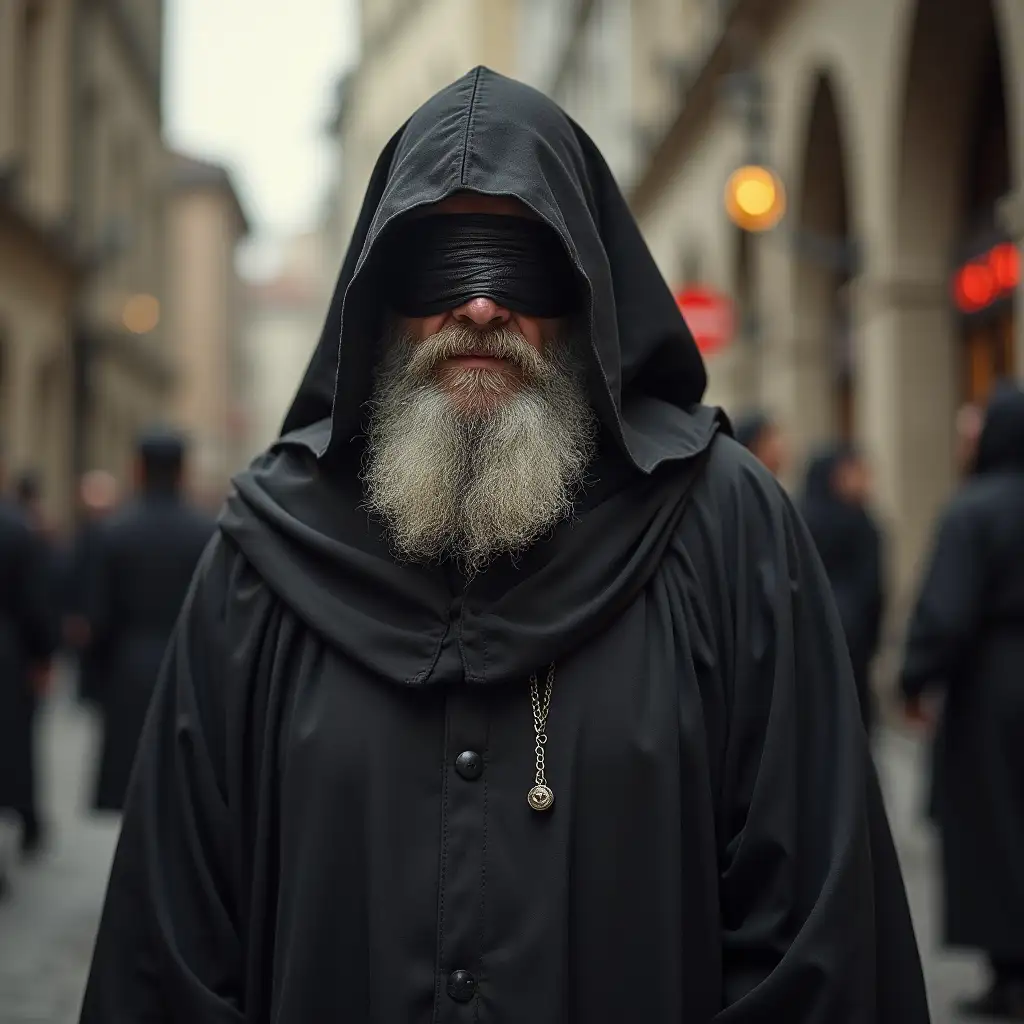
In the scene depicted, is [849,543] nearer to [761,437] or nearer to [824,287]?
[761,437]

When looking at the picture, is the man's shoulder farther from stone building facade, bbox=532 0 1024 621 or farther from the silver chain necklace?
stone building facade, bbox=532 0 1024 621

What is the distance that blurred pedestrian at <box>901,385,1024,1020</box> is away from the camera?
5.20 metres

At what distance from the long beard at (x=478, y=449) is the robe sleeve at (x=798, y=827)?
0.32 m

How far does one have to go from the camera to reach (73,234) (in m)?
23.1

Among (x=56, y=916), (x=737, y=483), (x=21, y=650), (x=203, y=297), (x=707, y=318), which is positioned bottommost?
(x=56, y=916)

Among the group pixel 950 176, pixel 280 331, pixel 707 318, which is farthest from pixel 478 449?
pixel 280 331

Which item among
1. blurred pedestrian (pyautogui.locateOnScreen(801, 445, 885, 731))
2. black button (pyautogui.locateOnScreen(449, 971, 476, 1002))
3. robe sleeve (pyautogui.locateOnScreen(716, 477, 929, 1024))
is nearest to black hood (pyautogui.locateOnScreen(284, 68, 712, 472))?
robe sleeve (pyautogui.locateOnScreen(716, 477, 929, 1024))

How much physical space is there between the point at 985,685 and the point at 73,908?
4172 millimetres

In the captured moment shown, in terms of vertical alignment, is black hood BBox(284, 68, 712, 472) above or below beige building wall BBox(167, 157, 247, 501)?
below

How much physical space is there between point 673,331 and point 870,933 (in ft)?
3.24

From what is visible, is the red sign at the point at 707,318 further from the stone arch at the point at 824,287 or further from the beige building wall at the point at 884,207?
the stone arch at the point at 824,287

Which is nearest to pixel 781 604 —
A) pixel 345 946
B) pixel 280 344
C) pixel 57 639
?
pixel 345 946

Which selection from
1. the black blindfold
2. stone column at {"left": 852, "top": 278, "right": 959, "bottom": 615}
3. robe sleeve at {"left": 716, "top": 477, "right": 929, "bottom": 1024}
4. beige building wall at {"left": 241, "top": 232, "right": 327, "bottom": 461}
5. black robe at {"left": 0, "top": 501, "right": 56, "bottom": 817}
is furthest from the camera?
beige building wall at {"left": 241, "top": 232, "right": 327, "bottom": 461}

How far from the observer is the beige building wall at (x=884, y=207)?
1098 centimetres
